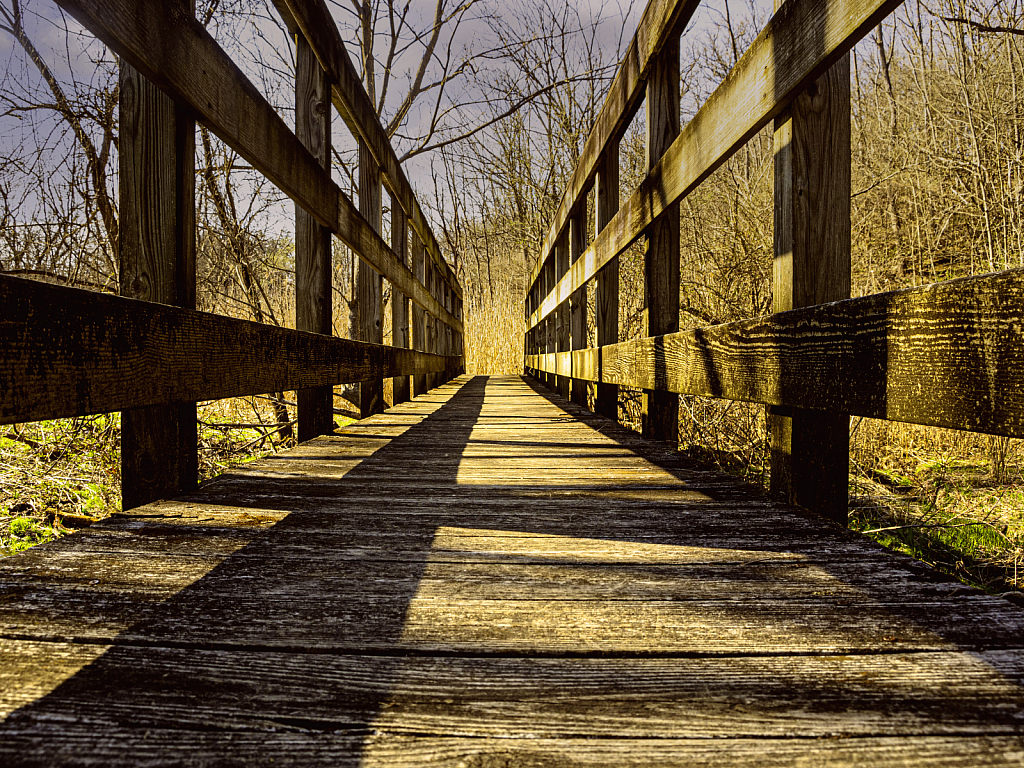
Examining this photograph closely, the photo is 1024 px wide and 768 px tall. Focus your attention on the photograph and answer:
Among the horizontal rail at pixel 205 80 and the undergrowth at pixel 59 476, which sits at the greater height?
the horizontal rail at pixel 205 80

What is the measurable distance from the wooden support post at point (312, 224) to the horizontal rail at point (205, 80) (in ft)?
0.70

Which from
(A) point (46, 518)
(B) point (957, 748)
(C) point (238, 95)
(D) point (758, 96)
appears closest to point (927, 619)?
(B) point (957, 748)

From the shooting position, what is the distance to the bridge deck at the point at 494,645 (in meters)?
0.60

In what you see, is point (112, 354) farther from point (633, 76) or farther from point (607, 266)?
point (607, 266)

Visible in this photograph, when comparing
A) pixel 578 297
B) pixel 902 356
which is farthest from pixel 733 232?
pixel 902 356

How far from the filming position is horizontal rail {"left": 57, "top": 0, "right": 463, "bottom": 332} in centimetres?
110

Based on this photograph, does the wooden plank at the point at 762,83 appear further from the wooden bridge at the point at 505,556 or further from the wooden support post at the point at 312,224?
the wooden support post at the point at 312,224

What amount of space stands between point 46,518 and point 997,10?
287 inches

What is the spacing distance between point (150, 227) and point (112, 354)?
0.50 meters

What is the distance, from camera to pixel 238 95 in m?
1.52

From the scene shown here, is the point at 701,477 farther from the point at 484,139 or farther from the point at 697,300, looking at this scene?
the point at 484,139

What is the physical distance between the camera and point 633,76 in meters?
2.71

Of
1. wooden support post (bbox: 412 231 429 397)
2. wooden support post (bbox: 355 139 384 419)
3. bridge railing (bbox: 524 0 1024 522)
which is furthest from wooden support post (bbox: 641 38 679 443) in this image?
wooden support post (bbox: 412 231 429 397)

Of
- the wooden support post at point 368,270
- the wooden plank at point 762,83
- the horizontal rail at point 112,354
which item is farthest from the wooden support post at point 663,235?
the wooden support post at point 368,270
